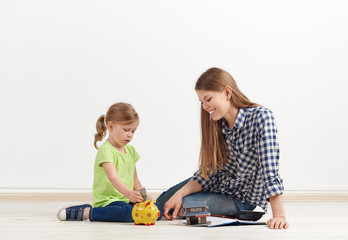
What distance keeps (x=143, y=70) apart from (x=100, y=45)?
261 millimetres

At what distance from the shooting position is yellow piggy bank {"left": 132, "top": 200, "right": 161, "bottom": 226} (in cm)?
149

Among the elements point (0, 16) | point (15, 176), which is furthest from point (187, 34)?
point (15, 176)

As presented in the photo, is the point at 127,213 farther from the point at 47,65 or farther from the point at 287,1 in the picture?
the point at 287,1

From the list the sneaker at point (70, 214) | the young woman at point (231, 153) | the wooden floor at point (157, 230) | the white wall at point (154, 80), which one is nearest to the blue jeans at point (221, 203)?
the young woman at point (231, 153)

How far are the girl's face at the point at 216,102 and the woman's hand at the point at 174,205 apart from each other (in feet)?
1.04

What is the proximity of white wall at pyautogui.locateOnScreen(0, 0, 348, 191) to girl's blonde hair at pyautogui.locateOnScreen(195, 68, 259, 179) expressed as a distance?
0.93m

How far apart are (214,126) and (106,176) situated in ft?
1.37

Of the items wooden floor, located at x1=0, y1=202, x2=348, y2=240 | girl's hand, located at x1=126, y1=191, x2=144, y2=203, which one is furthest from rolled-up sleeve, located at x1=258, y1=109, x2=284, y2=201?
girl's hand, located at x1=126, y1=191, x2=144, y2=203

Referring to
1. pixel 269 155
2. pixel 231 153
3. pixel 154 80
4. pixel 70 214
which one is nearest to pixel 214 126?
pixel 231 153

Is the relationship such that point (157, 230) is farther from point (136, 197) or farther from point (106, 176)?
point (106, 176)

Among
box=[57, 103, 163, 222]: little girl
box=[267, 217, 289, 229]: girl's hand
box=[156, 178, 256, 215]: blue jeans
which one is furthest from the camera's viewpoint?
box=[156, 178, 256, 215]: blue jeans

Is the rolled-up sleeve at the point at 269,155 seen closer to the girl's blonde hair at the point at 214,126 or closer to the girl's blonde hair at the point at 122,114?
the girl's blonde hair at the point at 214,126

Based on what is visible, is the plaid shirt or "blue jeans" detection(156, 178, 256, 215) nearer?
the plaid shirt

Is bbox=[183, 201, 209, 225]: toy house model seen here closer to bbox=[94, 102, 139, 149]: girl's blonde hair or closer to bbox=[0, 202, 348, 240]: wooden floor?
bbox=[0, 202, 348, 240]: wooden floor
